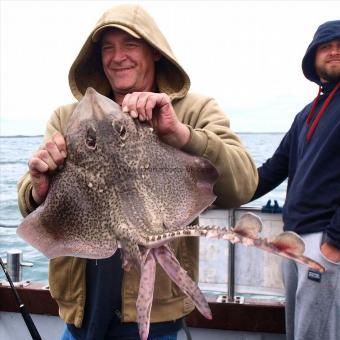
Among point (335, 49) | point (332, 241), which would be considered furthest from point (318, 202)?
point (335, 49)

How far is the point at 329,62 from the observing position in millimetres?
3924

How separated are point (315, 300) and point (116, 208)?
218 cm

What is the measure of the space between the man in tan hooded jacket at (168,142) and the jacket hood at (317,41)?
6.45 ft

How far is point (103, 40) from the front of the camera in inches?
98.0

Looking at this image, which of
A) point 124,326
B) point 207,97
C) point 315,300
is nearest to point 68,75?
point 207,97

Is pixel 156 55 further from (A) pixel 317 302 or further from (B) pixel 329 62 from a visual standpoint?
(A) pixel 317 302

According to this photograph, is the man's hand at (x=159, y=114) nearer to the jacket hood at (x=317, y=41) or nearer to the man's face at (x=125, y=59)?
the man's face at (x=125, y=59)

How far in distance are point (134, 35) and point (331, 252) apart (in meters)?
2.11

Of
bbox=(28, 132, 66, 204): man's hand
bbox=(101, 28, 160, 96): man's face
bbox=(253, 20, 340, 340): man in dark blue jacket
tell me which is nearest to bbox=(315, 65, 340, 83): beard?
bbox=(253, 20, 340, 340): man in dark blue jacket

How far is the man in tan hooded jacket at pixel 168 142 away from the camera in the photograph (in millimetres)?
2121

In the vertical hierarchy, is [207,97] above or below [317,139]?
above

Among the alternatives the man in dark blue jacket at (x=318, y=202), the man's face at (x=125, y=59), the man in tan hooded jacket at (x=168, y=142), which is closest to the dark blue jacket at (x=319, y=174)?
the man in dark blue jacket at (x=318, y=202)

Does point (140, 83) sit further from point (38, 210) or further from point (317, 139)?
point (317, 139)

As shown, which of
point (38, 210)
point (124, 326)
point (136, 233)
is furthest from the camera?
point (124, 326)
